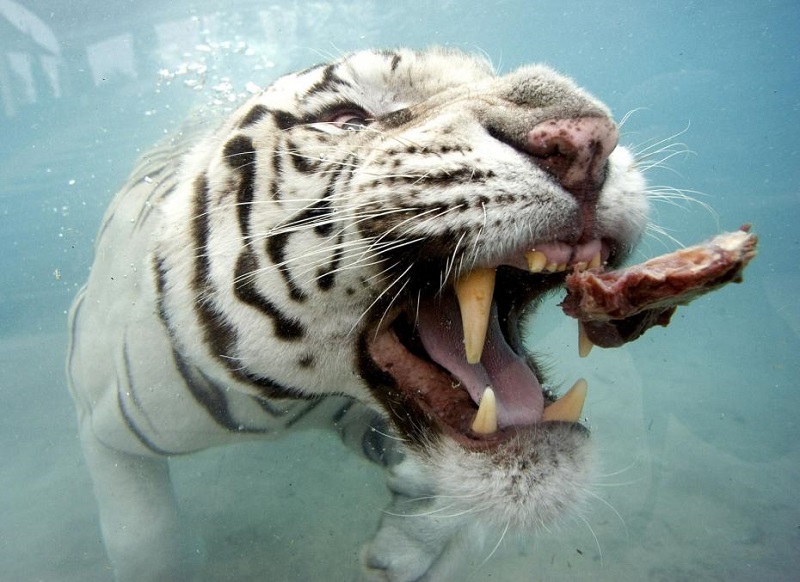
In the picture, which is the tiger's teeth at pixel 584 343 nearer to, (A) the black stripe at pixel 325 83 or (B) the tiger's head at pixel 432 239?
(B) the tiger's head at pixel 432 239

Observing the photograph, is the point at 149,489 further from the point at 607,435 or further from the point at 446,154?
the point at 607,435

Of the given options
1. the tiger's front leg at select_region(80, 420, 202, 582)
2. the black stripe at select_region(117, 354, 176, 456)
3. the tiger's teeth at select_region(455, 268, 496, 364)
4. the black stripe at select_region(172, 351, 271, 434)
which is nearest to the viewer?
the tiger's teeth at select_region(455, 268, 496, 364)

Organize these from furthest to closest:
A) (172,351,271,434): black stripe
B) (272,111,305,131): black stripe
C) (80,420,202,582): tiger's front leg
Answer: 1. (80,420,202,582): tiger's front leg
2. (172,351,271,434): black stripe
3. (272,111,305,131): black stripe

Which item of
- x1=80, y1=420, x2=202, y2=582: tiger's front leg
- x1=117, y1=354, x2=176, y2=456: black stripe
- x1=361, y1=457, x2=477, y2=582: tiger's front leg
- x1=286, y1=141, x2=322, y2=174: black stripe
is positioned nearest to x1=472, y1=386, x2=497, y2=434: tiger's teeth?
x1=286, y1=141, x2=322, y2=174: black stripe

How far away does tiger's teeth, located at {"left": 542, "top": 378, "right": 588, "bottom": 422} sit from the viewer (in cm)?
102

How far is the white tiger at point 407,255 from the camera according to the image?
891mm

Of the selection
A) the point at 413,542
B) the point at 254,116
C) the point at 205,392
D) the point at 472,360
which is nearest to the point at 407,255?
the point at 472,360

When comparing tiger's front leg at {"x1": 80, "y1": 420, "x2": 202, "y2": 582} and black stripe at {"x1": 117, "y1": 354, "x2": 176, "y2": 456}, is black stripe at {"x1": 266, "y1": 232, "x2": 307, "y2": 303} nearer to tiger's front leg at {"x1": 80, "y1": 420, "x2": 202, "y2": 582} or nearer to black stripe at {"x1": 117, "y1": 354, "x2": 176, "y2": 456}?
black stripe at {"x1": 117, "y1": 354, "x2": 176, "y2": 456}

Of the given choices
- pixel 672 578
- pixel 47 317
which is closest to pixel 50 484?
pixel 672 578

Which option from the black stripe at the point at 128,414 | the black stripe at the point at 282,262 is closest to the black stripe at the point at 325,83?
the black stripe at the point at 282,262

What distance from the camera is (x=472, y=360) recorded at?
95 cm

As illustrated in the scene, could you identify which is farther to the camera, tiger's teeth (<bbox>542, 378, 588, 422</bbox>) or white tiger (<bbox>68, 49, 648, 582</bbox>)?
tiger's teeth (<bbox>542, 378, 588, 422</bbox>)

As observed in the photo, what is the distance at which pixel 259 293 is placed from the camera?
1139 mm

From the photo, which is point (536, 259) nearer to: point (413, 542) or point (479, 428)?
point (479, 428)
